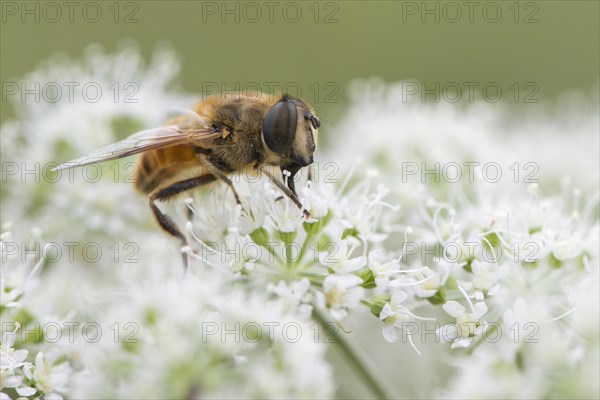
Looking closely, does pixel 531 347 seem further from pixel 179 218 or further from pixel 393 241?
pixel 179 218

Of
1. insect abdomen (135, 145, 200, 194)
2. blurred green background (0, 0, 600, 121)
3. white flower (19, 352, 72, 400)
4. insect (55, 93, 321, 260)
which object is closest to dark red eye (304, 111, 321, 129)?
insect (55, 93, 321, 260)

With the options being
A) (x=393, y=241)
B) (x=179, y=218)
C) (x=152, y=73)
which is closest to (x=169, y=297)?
(x=179, y=218)

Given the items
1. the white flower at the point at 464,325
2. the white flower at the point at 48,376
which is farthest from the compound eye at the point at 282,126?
the white flower at the point at 48,376

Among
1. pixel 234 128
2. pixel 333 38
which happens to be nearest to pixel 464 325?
pixel 234 128

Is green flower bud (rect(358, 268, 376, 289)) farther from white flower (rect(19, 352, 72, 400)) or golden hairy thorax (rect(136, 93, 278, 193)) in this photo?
white flower (rect(19, 352, 72, 400))

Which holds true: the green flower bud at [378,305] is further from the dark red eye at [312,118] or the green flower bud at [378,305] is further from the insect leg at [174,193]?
the insect leg at [174,193]

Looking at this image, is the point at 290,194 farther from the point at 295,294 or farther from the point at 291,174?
the point at 295,294
